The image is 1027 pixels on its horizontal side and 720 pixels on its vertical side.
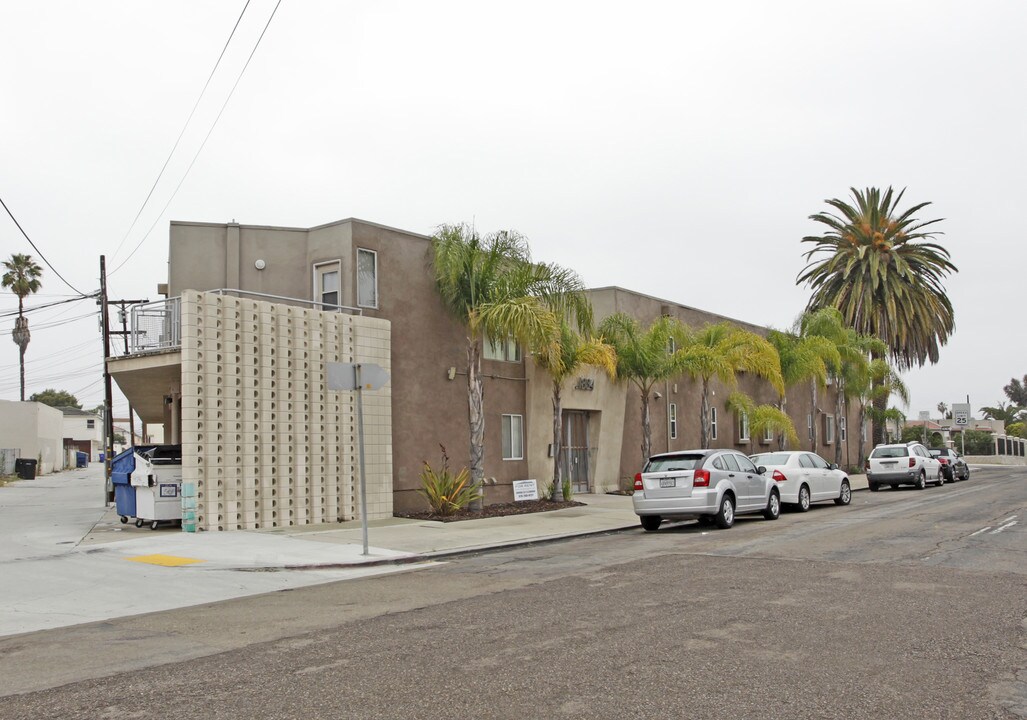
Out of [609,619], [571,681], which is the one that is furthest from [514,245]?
[571,681]

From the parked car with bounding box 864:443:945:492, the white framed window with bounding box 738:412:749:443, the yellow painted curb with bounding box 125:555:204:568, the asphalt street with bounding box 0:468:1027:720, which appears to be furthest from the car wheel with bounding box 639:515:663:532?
the white framed window with bounding box 738:412:749:443

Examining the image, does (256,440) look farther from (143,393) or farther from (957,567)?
(957,567)

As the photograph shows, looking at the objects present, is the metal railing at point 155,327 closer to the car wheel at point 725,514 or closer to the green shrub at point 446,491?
the green shrub at point 446,491

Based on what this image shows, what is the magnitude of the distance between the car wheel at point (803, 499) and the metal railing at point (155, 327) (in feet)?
47.0

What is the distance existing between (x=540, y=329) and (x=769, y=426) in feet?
51.2

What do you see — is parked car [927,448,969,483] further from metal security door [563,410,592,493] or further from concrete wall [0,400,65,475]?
concrete wall [0,400,65,475]

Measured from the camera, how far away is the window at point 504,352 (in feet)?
75.9

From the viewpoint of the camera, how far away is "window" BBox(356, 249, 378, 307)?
1986 cm

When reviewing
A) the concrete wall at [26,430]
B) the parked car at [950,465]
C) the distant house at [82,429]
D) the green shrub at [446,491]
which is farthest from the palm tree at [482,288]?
the distant house at [82,429]

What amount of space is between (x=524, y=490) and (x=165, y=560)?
10849 mm

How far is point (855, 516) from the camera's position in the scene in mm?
19344

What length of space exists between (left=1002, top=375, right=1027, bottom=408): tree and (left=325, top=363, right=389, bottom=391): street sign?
144m

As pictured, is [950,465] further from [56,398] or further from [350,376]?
[56,398]

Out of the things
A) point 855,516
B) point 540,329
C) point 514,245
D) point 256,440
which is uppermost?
point 514,245
